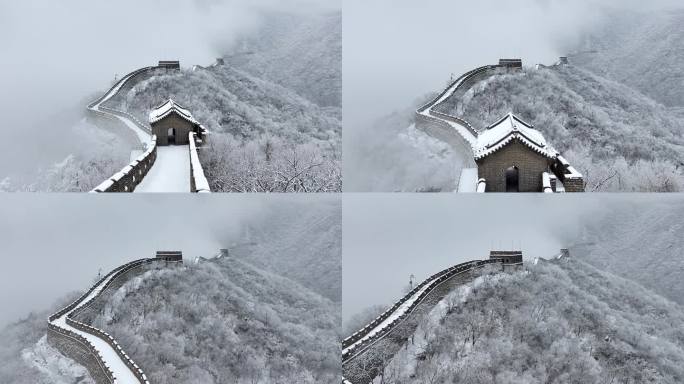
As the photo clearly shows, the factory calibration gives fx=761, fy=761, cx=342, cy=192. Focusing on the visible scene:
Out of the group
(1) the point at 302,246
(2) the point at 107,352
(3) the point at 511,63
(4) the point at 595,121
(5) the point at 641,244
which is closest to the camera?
(2) the point at 107,352

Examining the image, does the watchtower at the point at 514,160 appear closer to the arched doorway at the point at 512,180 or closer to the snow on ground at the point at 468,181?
the arched doorway at the point at 512,180

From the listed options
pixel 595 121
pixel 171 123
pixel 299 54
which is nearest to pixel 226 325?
pixel 171 123

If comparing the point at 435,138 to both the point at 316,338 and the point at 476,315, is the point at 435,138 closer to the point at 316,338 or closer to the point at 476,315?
the point at 476,315

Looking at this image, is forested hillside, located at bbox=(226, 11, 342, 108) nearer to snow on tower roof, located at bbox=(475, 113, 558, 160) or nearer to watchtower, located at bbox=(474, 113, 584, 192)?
snow on tower roof, located at bbox=(475, 113, 558, 160)

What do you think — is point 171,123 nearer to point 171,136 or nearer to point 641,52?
point 171,136

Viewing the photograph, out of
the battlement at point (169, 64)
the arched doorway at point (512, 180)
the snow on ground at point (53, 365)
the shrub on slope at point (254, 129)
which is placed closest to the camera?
the arched doorway at point (512, 180)

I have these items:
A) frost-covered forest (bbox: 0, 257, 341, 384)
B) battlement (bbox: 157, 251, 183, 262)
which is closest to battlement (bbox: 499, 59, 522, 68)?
frost-covered forest (bbox: 0, 257, 341, 384)

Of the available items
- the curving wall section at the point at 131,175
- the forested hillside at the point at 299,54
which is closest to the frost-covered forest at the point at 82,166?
the curving wall section at the point at 131,175

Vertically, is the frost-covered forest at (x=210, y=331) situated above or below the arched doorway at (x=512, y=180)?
below
